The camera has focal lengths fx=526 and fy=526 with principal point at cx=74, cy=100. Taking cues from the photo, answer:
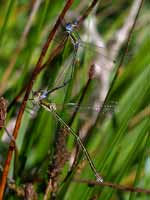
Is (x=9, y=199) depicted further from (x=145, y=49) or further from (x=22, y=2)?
(x=22, y=2)

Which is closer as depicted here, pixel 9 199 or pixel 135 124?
pixel 9 199

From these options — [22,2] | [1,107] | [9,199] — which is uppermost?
[22,2]

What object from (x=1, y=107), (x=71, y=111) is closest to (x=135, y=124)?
(x=71, y=111)

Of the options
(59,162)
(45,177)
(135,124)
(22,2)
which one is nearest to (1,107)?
(59,162)

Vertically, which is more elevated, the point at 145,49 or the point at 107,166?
the point at 145,49

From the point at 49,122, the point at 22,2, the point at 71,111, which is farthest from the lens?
the point at 22,2

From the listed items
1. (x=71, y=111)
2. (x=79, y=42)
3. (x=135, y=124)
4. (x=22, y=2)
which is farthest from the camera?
(x=22, y=2)

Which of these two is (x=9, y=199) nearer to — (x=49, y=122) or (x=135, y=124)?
(x=49, y=122)

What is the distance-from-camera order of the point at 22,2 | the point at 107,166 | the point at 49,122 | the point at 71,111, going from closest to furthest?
1. the point at 107,166
2. the point at 71,111
3. the point at 49,122
4. the point at 22,2

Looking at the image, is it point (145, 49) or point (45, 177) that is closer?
point (45, 177)
